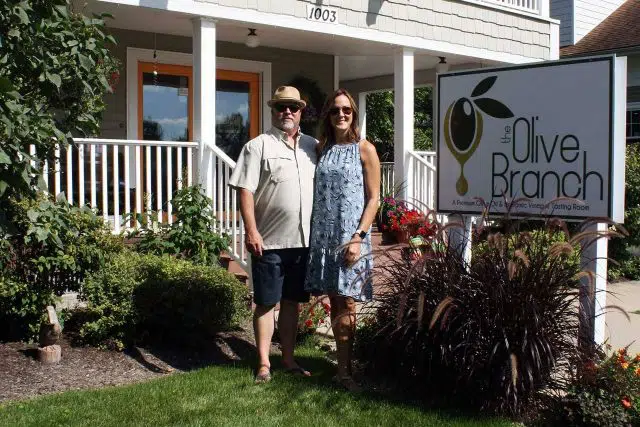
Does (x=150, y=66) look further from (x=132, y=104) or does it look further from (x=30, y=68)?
(x=30, y=68)

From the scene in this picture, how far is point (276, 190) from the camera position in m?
4.61

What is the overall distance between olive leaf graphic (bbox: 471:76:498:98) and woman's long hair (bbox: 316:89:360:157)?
0.90 m

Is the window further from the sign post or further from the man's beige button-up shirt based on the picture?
the man's beige button-up shirt

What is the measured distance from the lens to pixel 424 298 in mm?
4145

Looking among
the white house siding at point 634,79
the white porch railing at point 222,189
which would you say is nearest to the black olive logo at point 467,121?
the white porch railing at point 222,189

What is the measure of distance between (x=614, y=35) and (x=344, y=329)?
13675mm

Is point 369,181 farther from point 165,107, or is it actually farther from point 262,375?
point 165,107

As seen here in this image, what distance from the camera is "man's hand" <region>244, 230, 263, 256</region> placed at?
4.46 meters

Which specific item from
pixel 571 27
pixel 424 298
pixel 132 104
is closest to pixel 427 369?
pixel 424 298

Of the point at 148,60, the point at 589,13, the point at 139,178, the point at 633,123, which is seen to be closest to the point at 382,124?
the point at 589,13

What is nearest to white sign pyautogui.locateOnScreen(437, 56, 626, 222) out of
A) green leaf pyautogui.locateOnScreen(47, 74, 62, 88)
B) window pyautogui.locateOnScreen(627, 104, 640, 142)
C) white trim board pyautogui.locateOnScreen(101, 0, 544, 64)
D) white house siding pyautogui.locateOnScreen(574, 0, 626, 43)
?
green leaf pyautogui.locateOnScreen(47, 74, 62, 88)

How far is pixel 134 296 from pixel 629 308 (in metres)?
4.86

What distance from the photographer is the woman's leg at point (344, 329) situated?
4.45 metres

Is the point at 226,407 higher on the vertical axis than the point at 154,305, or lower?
lower
